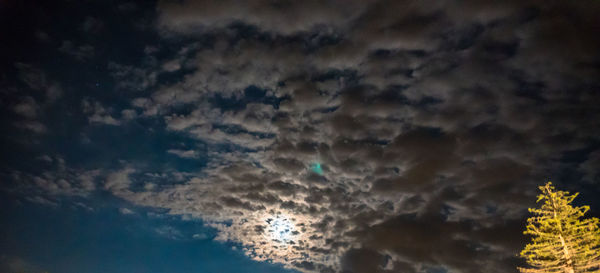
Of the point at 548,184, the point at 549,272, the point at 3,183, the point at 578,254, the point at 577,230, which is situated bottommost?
the point at 549,272

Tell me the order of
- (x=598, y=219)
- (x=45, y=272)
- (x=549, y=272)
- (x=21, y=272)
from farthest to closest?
(x=21, y=272) < (x=45, y=272) < (x=549, y=272) < (x=598, y=219)

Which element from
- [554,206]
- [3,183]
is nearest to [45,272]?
[3,183]

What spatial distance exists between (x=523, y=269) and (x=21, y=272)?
84.7m

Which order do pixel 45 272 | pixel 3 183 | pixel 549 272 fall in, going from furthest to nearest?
pixel 45 272 < pixel 3 183 < pixel 549 272

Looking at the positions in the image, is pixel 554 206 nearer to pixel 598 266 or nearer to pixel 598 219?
pixel 598 219

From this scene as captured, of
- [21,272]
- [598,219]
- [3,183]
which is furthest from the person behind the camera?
[21,272]

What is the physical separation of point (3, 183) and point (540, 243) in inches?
2298

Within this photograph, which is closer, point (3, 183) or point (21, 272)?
point (3, 183)

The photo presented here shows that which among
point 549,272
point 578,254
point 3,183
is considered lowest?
point 549,272

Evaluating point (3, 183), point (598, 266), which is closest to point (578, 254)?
point (598, 266)

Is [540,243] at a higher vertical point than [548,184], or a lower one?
lower

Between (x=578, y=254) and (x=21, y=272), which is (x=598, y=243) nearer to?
(x=578, y=254)

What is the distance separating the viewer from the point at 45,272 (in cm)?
4919

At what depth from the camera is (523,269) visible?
16.0 m
